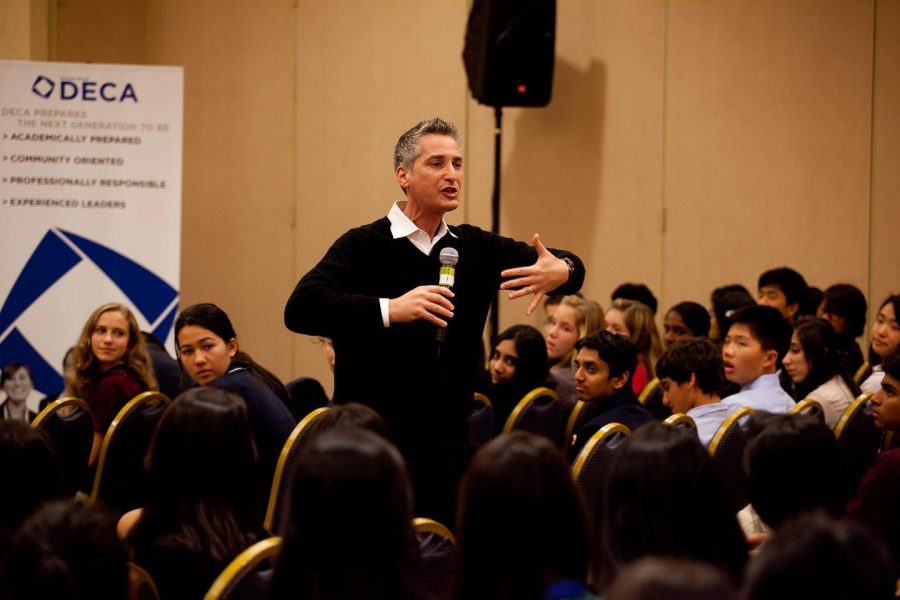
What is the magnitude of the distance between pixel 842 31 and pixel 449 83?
2.55 metres

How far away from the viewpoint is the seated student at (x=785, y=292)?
620cm

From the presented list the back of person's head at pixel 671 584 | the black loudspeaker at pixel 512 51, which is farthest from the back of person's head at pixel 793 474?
the black loudspeaker at pixel 512 51

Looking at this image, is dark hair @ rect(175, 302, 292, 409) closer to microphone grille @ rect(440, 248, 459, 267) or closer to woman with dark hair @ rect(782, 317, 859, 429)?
microphone grille @ rect(440, 248, 459, 267)

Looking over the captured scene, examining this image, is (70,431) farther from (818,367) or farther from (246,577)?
(818,367)

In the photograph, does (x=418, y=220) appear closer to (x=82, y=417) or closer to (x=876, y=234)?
Answer: (x=82, y=417)

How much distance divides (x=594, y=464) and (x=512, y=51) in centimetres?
408

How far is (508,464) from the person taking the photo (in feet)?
5.23

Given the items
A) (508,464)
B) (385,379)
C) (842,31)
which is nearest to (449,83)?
(842,31)

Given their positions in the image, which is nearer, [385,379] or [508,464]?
[508,464]

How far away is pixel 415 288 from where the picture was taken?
8.66 feet

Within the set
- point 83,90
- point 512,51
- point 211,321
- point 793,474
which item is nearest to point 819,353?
point 211,321

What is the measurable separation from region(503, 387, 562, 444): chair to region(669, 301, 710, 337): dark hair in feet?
5.63

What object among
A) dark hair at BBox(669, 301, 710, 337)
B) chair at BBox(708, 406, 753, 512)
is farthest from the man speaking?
dark hair at BBox(669, 301, 710, 337)

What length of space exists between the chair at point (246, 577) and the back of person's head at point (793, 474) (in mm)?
922
